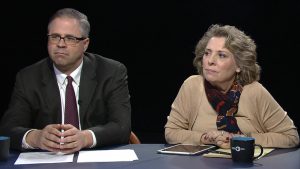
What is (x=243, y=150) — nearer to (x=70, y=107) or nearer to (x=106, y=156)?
(x=106, y=156)

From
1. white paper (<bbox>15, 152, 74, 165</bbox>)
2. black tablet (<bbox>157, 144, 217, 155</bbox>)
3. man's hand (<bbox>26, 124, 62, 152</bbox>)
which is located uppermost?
man's hand (<bbox>26, 124, 62, 152</bbox>)

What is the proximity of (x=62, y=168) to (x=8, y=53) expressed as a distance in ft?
10.0

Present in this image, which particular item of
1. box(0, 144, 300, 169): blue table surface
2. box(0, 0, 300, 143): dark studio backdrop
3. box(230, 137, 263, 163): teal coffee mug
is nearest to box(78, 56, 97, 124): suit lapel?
box(0, 144, 300, 169): blue table surface

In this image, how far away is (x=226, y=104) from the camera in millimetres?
2967

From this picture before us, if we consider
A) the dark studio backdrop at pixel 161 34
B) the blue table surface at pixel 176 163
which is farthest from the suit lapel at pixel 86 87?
the dark studio backdrop at pixel 161 34

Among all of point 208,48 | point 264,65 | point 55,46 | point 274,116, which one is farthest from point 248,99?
point 264,65

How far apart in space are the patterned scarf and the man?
496 mm

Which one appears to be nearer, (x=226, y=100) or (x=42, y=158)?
(x=42, y=158)

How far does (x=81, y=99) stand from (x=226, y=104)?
2.77 ft

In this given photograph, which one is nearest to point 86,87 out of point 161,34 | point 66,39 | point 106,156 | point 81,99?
point 81,99

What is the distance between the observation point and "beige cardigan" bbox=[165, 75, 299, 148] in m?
2.81

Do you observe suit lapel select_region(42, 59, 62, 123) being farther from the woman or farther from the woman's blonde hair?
the woman's blonde hair

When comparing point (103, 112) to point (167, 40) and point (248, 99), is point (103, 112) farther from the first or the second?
point (167, 40)

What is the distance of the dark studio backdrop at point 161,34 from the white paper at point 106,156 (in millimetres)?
2597
